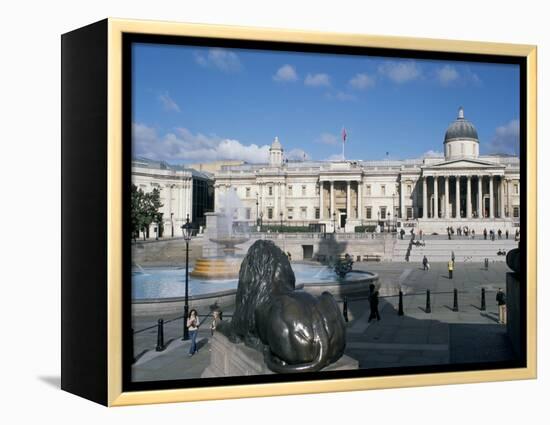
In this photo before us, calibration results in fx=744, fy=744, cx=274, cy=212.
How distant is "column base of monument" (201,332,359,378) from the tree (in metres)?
1.66

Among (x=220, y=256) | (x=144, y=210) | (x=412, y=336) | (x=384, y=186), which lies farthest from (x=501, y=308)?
(x=384, y=186)

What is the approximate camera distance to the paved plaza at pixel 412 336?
9584 mm

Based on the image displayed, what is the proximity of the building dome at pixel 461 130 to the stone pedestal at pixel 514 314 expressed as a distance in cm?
215

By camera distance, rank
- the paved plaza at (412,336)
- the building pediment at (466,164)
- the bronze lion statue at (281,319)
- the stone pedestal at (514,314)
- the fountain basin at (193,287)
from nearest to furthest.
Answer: the bronze lion statue at (281,319) → the paved plaza at (412,336) → the fountain basin at (193,287) → the stone pedestal at (514,314) → the building pediment at (466,164)

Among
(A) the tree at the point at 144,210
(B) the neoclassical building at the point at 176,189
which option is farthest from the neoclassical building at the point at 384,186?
(A) the tree at the point at 144,210

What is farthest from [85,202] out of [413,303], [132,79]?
[413,303]

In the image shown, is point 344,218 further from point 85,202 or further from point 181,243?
point 85,202

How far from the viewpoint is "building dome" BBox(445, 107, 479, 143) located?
10.8 metres

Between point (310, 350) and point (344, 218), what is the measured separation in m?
20.6

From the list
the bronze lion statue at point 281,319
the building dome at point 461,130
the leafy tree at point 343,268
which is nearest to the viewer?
the bronze lion statue at point 281,319

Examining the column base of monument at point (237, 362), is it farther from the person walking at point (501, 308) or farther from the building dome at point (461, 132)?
the building dome at point (461, 132)

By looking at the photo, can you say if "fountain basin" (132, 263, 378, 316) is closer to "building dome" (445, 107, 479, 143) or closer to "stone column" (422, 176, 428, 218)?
"stone column" (422, 176, 428, 218)

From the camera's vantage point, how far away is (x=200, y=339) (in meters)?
10.9

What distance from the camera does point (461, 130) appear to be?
1195 cm
